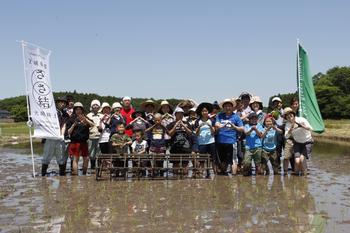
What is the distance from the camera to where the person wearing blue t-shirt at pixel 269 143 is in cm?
1085

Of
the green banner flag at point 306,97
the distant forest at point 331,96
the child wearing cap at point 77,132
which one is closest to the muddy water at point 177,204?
the child wearing cap at point 77,132

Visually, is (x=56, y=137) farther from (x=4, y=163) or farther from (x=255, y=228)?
(x=255, y=228)

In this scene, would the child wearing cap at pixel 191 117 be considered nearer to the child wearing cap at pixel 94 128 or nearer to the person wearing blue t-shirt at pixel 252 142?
the person wearing blue t-shirt at pixel 252 142

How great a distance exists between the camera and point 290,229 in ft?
19.2

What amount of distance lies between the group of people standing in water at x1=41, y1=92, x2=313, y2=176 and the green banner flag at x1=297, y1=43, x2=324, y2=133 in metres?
0.92

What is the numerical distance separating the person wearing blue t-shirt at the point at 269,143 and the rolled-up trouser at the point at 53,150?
5201 mm

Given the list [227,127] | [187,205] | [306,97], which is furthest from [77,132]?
[306,97]

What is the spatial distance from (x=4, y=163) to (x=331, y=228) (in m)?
12.0

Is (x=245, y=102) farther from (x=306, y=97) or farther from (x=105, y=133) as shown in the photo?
(x=105, y=133)

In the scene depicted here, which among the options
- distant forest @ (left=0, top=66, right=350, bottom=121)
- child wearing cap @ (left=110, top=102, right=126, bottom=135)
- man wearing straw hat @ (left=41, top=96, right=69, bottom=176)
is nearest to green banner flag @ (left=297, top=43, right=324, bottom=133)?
child wearing cap @ (left=110, top=102, right=126, bottom=135)

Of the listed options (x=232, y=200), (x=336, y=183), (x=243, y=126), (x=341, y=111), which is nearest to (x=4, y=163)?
(x=243, y=126)

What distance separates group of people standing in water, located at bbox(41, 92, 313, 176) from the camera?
10.8 meters

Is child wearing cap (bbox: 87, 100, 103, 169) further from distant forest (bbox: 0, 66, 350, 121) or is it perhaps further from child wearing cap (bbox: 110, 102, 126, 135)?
distant forest (bbox: 0, 66, 350, 121)

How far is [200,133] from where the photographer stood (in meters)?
10.9
